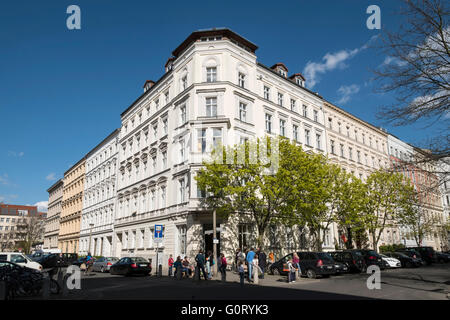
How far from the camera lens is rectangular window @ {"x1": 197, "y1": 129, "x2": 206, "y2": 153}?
28.0 m

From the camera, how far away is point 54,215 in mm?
76312

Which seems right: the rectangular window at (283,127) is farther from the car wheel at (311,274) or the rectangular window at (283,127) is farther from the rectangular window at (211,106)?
the car wheel at (311,274)

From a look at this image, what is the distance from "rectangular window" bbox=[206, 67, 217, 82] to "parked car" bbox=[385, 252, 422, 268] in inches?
858

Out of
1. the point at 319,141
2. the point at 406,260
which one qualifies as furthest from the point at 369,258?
the point at 319,141

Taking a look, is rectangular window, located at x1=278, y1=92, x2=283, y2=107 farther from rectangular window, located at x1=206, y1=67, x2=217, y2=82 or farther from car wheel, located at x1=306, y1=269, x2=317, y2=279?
car wheel, located at x1=306, y1=269, x2=317, y2=279

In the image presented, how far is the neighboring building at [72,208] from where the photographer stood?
2334 inches

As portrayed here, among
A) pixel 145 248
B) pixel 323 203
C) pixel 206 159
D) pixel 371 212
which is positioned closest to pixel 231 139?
pixel 206 159

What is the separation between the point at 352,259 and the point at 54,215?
71.8m

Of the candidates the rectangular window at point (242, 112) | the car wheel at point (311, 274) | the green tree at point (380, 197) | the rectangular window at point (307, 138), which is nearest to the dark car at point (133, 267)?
the car wheel at point (311, 274)

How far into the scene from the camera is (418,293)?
492 inches

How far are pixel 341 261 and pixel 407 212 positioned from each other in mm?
16363

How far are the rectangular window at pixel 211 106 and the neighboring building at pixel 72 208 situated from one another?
39.5 meters

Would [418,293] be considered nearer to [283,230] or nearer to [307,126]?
[283,230]

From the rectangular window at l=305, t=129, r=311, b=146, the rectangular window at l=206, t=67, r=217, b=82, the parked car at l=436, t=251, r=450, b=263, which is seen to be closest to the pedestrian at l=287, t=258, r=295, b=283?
the rectangular window at l=206, t=67, r=217, b=82
